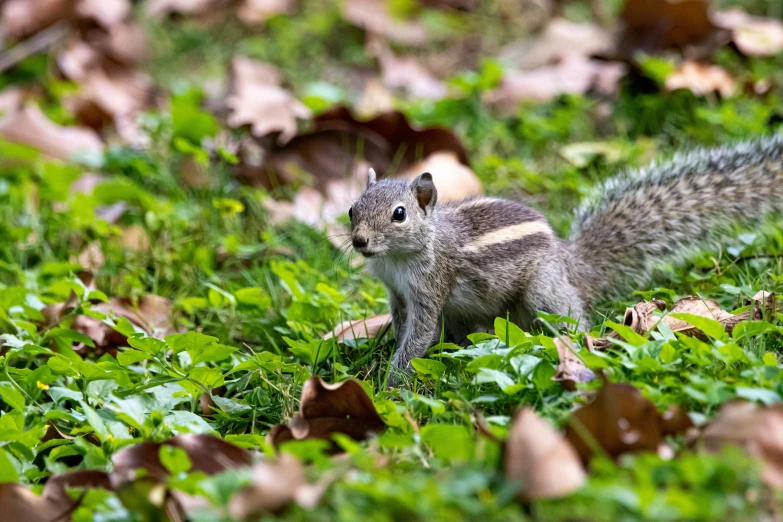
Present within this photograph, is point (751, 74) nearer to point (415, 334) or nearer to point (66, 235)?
point (415, 334)

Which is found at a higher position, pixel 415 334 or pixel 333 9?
pixel 333 9

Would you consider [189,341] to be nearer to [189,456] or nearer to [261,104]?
[189,456]

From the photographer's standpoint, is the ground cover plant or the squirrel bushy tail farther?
the squirrel bushy tail

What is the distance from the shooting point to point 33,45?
7188mm

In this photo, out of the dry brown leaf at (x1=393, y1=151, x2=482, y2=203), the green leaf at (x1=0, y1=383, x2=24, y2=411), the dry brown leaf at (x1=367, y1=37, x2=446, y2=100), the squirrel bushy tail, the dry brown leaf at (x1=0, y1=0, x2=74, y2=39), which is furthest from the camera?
the dry brown leaf at (x1=0, y1=0, x2=74, y2=39)

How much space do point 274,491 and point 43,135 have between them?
439 centimetres

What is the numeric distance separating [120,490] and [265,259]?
2268mm

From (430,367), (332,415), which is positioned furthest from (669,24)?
(332,415)

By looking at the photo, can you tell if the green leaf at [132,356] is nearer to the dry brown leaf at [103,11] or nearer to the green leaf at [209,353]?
the green leaf at [209,353]

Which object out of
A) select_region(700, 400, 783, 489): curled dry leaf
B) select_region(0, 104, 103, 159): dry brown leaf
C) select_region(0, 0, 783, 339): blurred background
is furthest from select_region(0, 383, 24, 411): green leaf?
select_region(0, 104, 103, 159): dry brown leaf

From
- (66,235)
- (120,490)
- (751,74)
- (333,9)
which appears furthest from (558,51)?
(120,490)

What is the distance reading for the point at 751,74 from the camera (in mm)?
6137

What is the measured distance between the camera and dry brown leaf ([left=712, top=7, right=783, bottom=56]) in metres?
6.21

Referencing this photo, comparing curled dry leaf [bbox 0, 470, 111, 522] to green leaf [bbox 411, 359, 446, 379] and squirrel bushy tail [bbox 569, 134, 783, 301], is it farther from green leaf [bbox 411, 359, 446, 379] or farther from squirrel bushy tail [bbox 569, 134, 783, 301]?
squirrel bushy tail [bbox 569, 134, 783, 301]
